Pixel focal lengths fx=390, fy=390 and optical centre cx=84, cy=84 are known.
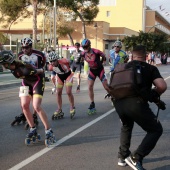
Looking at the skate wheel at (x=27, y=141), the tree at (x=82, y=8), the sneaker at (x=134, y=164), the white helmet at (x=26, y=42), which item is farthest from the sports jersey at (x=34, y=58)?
the tree at (x=82, y=8)

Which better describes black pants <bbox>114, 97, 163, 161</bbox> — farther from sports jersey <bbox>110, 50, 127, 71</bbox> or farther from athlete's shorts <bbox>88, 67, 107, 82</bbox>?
sports jersey <bbox>110, 50, 127, 71</bbox>

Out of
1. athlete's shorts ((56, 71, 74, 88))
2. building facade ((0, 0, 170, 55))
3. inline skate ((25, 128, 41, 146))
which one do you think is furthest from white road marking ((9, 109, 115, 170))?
building facade ((0, 0, 170, 55))

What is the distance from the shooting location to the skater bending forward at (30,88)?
654 centimetres

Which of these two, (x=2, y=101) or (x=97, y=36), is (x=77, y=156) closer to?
(x=2, y=101)

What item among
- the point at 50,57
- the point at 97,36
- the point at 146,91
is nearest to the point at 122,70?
the point at 146,91

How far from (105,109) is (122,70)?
6199 millimetres

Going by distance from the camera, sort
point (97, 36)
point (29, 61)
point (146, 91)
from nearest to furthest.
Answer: point (146, 91) < point (29, 61) < point (97, 36)

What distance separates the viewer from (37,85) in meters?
7.04

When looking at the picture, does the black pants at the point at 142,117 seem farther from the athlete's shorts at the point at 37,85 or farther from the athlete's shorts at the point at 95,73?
the athlete's shorts at the point at 95,73

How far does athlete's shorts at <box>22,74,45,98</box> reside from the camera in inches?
275

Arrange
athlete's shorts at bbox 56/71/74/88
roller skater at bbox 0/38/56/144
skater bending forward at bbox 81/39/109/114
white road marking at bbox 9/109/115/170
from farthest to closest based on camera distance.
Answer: skater bending forward at bbox 81/39/109/114 < athlete's shorts at bbox 56/71/74/88 < roller skater at bbox 0/38/56/144 < white road marking at bbox 9/109/115/170

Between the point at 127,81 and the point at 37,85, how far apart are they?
246cm

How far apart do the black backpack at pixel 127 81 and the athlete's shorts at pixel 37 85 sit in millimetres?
2116

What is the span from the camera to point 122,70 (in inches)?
201
